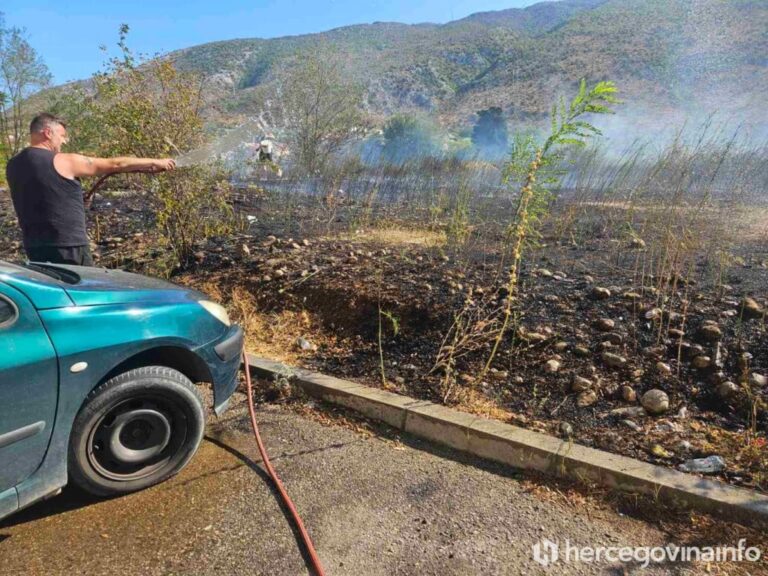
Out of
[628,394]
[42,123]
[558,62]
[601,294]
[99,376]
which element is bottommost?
[628,394]

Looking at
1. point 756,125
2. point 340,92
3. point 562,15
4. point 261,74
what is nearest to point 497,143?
point 756,125

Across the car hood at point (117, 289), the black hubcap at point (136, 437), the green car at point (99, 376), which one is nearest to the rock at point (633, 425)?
the green car at point (99, 376)

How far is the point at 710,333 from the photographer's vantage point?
3340 mm

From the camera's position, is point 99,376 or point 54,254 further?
point 54,254

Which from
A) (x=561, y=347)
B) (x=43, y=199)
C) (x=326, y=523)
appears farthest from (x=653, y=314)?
(x=43, y=199)

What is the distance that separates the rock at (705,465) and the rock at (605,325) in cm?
126

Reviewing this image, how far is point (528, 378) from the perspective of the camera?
3322 millimetres

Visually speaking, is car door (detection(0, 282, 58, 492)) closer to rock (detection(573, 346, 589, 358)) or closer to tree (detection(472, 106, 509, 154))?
rock (detection(573, 346, 589, 358))

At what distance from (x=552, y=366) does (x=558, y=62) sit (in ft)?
185

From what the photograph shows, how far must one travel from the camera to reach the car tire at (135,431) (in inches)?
83.8

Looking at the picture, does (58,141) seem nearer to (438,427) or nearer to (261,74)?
(438,427)

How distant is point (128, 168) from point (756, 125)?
103 feet

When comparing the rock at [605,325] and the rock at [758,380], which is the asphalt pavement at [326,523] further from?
the rock at [605,325]

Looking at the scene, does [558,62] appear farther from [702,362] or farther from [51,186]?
[51,186]
